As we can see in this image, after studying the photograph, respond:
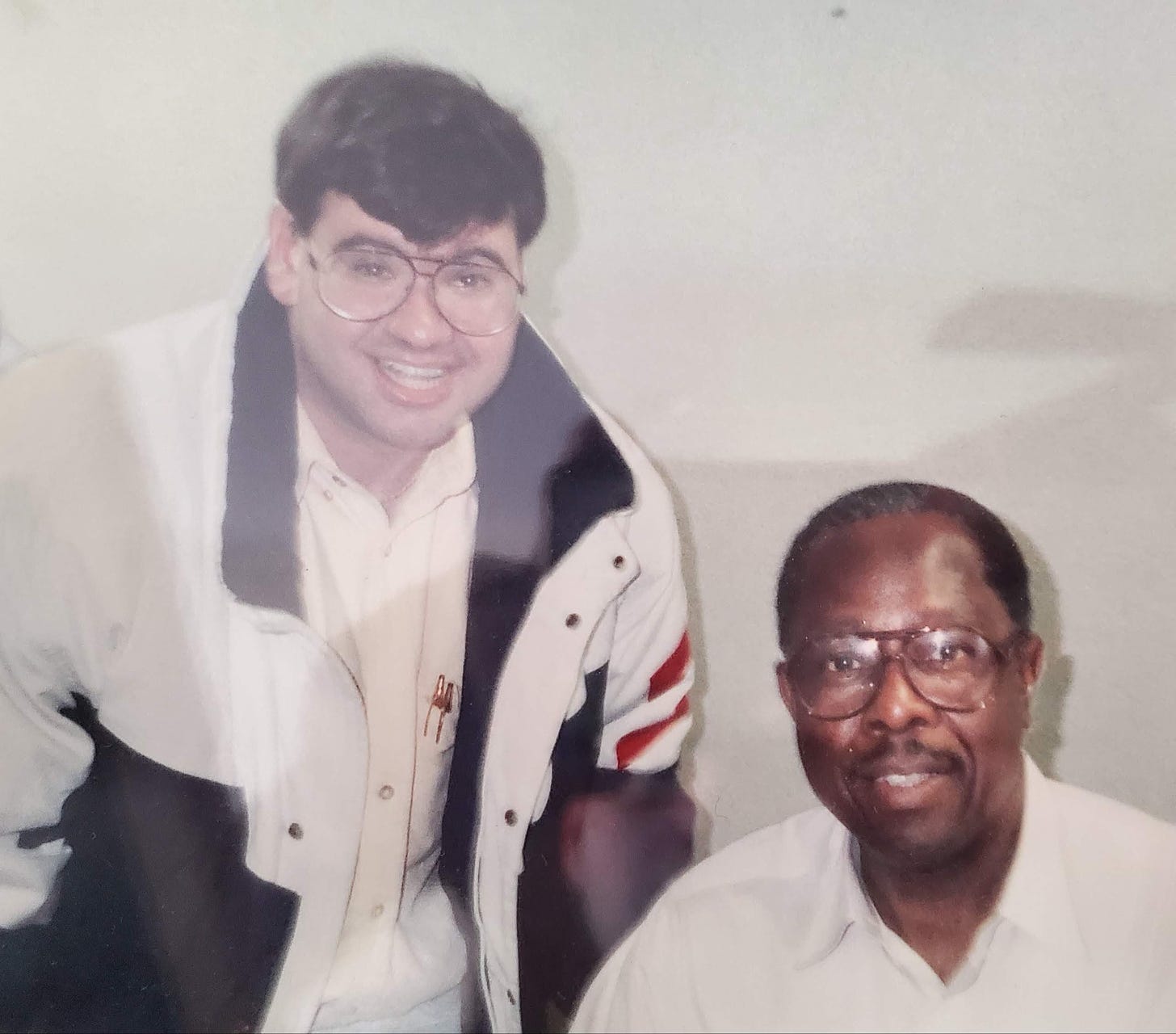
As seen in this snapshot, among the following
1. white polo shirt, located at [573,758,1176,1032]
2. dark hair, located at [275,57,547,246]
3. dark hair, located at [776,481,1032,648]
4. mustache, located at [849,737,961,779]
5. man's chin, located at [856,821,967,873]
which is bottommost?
white polo shirt, located at [573,758,1176,1032]

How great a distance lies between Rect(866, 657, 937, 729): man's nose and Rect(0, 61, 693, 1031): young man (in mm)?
143

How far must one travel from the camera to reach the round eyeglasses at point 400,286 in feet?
2.17

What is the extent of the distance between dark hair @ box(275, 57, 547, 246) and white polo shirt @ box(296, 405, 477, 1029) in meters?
0.14

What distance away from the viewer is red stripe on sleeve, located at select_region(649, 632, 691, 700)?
0.73m

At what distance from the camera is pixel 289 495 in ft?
2.24

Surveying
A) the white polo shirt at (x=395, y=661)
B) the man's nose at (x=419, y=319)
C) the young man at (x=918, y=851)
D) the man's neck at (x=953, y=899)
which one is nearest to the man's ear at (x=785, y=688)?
the young man at (x=918, y=851)

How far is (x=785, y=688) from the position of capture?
704mm

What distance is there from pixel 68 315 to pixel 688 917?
583mm

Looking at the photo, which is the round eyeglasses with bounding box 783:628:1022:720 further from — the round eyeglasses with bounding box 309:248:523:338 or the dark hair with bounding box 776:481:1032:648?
the round eyeglasses with bounding box 309:248:523:338

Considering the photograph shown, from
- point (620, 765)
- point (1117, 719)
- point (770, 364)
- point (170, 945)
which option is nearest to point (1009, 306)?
point (770, 364)

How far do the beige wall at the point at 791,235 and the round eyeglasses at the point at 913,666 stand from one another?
0.05 m

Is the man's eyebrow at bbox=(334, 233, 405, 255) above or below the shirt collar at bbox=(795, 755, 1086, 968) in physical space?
above

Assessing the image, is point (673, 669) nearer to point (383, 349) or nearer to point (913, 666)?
point (913, 666)

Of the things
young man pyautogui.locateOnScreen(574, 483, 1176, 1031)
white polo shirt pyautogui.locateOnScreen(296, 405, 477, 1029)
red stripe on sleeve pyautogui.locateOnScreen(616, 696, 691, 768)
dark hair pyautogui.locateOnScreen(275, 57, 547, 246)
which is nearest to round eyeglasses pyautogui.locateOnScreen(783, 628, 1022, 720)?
young man pyautogui.locateOnScreen(574, 483, 1176, 1031)
